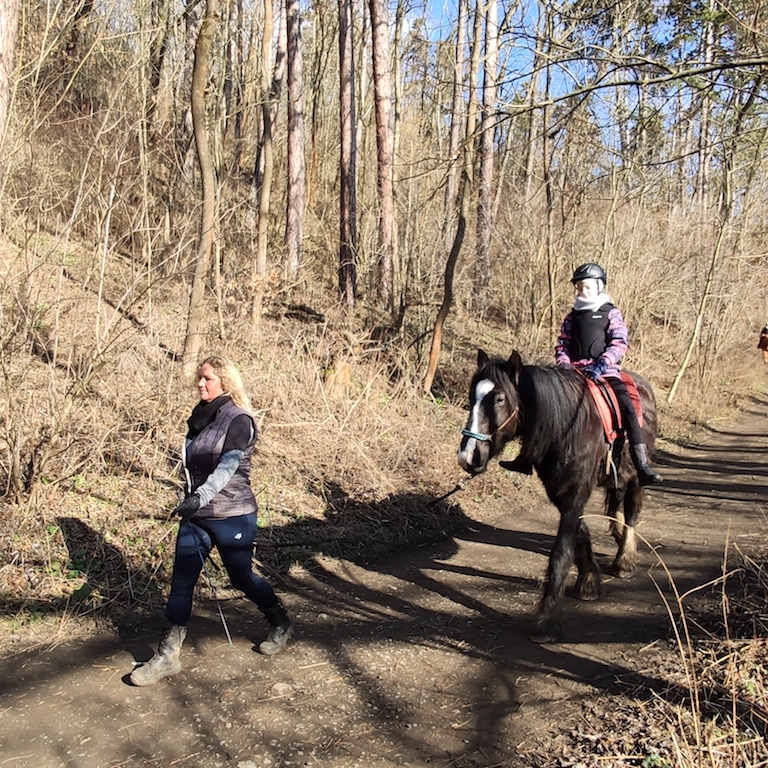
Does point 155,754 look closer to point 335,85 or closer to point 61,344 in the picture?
point 61,344

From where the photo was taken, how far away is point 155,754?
11.1 ft

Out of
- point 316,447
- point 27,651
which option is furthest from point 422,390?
point 27,651

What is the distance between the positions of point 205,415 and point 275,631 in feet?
5.23

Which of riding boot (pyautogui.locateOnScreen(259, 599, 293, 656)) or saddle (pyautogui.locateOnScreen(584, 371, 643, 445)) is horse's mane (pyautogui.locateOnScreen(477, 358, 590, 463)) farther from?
riding boot (pyautogui.locateOnScreen(259, 599, 293, 656))

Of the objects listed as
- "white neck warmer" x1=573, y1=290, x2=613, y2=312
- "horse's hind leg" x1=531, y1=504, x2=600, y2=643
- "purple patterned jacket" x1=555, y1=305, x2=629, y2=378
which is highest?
"white neck warmer" x1=573, y1=290, x2=613, y2=312

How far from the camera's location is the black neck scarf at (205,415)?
4141 millimetres

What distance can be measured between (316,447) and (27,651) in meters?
4.14

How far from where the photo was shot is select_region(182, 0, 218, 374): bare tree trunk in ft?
25.8

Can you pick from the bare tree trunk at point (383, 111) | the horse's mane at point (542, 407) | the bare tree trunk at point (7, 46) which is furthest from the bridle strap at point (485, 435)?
the bare tree trunk at point (383, 111)

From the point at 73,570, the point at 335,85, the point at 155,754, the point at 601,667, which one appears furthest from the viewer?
the point at 335,85

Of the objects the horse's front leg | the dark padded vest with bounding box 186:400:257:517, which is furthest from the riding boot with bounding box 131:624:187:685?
the horse's front leg

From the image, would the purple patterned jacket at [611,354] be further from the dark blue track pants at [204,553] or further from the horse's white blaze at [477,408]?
the dark blue track pants at [204,553]

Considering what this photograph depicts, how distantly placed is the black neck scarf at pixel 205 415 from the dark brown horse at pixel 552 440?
5.44 feet

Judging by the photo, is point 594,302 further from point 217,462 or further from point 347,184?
point 347,184
